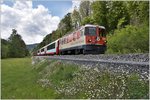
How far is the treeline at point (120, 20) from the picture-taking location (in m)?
28.9

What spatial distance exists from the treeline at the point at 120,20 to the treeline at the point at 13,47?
19.6 meters

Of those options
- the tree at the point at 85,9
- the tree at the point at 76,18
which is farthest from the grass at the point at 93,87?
the tree at the point at 76,18

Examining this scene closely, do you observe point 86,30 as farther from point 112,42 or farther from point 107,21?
point 107,21

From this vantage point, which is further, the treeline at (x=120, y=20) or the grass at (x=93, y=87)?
the treeline at (x=120, y=20)

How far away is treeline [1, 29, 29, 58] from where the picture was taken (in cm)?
8601

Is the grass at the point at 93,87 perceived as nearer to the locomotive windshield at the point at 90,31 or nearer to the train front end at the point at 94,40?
the train front end at the point at 94,40

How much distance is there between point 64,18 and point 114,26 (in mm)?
44778

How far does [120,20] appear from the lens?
153 ft

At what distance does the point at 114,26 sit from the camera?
170 feet

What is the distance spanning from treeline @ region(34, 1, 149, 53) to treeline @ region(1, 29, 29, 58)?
64.2 feet

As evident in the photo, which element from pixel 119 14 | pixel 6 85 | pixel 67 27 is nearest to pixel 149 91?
pixel 6 85

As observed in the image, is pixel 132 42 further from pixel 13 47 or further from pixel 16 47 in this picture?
pixel 16 47

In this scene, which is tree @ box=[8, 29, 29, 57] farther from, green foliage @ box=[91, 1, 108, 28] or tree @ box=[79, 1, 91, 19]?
green foliage @ box=[91, 1, 108, 28]

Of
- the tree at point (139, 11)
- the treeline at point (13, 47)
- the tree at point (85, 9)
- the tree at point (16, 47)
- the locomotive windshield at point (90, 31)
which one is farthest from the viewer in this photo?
the tree at point (16, 47)
